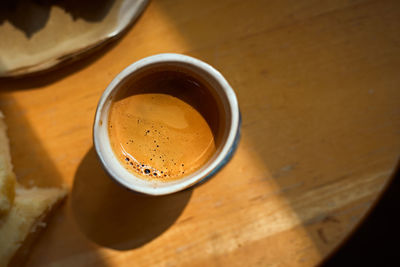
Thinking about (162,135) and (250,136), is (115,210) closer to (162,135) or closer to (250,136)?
(162,135)

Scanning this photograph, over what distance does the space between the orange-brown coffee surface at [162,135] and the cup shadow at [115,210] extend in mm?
82

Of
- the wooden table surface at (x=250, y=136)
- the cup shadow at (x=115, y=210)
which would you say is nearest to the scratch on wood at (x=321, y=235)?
the wooden table surface at (x=250, y=136)

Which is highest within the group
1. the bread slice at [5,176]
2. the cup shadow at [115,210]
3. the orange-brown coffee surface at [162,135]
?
the orange-brown coffee surface at [162,135]

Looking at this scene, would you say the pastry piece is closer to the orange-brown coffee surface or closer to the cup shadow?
the cup shadow

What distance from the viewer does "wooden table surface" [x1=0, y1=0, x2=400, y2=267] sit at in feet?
2.13

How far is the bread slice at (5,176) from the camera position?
59cm

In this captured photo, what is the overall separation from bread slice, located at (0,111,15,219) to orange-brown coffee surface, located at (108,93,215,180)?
225 millimetres

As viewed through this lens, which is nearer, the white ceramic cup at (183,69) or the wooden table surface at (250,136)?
the white ceramic cup at (183,69)

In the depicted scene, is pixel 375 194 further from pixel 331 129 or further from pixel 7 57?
pixel 7 57

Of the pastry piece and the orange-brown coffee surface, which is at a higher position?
the orange-brown coffee surface

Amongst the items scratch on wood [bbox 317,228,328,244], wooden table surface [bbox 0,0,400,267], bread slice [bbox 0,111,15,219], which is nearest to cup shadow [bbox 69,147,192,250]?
wooden table surface [bbox 0,0,400,267]

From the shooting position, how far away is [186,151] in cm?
61

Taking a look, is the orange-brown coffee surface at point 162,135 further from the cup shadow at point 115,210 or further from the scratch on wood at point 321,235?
the scratch on wood at point 321,235

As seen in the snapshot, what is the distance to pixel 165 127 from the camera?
2.02 feet
